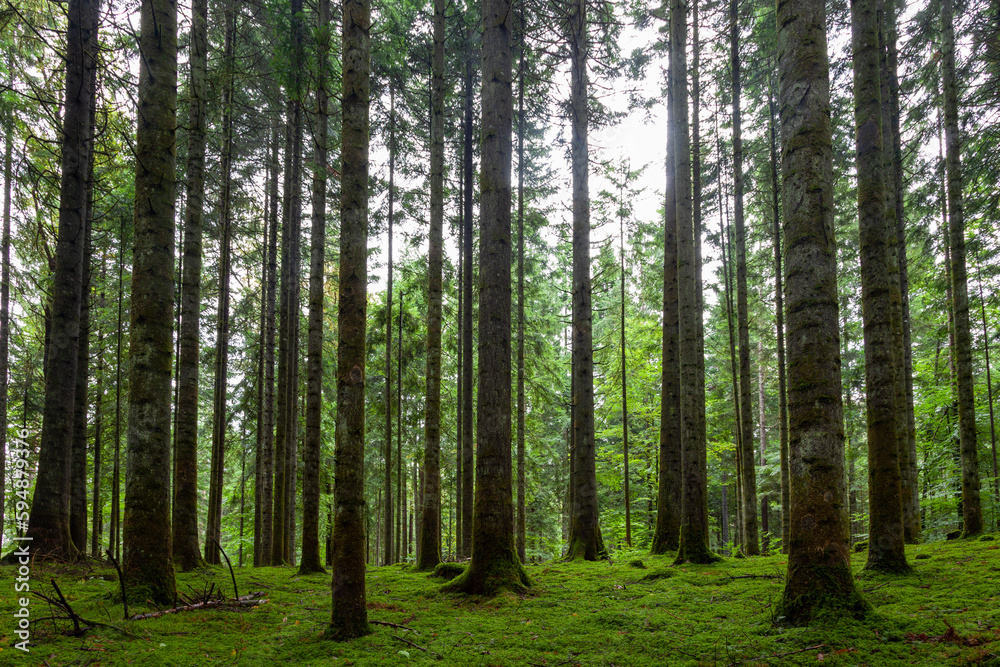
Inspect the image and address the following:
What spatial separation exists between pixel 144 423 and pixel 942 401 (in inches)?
686

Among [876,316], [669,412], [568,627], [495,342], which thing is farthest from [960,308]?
[568,627]

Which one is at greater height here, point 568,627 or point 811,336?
point 811,336

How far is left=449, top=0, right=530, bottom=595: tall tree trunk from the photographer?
6.59 meters

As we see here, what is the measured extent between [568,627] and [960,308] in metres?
9.32

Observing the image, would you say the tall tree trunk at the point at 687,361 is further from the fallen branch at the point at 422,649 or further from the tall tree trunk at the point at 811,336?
the fallen branch at the point at 422,649

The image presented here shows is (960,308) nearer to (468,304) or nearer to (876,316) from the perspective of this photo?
(876,316)

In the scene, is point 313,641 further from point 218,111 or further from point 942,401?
point 942,401

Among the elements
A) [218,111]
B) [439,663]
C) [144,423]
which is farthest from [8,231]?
[439,663]

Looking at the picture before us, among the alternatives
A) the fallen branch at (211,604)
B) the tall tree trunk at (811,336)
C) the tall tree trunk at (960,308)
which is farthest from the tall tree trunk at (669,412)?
the fallen branch at (211,604)

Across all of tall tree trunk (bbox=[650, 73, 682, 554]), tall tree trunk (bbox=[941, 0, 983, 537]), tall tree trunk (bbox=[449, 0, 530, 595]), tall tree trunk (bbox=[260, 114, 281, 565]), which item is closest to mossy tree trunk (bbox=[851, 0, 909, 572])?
tall tree trunk (bbox=[941, 0, 983, 537])

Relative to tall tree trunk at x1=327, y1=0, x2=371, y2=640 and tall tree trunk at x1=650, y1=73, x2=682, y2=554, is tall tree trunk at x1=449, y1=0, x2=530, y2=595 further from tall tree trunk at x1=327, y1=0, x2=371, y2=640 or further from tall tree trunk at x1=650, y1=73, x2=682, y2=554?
tall tree trunk at x1=650, y1=73, x2=682, y2=554

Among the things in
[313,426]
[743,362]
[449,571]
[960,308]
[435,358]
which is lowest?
[449,571]

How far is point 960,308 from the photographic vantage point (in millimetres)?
8977

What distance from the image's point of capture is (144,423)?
16.8 ft
